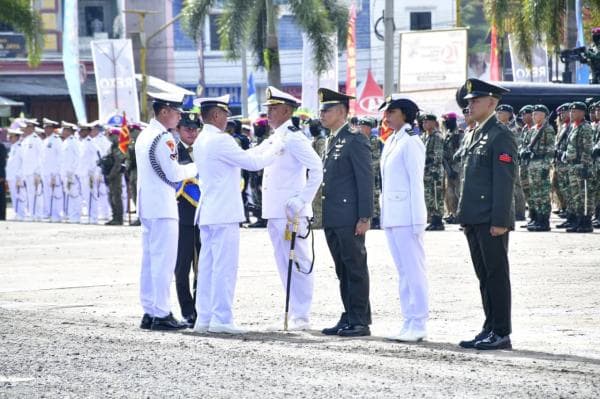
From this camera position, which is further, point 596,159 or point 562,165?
point 562,165

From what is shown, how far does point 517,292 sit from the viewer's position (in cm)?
1404

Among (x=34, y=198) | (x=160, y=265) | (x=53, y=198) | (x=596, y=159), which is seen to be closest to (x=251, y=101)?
(x=34, y=198)

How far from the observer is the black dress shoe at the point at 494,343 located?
10.2 metres

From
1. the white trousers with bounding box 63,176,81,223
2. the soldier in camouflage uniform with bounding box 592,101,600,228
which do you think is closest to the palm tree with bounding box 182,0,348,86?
the white trousers with bounding box 63,176,81,223

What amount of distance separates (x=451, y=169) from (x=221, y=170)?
1285 cm

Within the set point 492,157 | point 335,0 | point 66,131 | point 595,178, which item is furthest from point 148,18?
point 492,157

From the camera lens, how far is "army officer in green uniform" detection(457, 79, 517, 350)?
10281 mm

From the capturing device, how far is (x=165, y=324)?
12016 millimetres

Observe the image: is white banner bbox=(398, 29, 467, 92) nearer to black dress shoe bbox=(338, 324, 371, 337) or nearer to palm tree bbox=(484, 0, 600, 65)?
palm tree bbox=(484, 0, 600, 65)

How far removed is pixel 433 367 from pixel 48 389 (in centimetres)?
252

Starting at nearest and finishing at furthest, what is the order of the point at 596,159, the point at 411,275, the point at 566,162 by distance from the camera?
the point at 411,275 < the point at 596,159 < the point at 566,162

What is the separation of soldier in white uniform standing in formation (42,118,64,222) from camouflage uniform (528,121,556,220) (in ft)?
41.4

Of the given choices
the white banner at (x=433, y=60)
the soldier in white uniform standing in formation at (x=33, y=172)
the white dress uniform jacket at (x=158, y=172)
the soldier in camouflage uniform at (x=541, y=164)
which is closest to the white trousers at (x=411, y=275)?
the white dress uniform jacket at (x=158, y=172)

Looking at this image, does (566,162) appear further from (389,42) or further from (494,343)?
(389,42)
